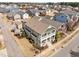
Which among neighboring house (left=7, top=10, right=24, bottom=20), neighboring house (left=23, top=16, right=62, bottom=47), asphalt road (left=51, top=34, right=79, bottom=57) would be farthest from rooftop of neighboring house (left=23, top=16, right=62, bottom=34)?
asphalt road (left=51, top=34, right=79, bottom=57)

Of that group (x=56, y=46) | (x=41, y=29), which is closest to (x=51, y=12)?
(x=41, y=29)

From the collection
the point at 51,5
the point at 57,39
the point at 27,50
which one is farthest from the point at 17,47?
the point at 51,5

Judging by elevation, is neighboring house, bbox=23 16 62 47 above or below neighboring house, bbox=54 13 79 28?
below

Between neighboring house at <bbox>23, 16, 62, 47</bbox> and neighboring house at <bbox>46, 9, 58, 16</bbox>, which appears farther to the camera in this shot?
neighboring house at <bbox>46, 9, 58, 16</bbox>

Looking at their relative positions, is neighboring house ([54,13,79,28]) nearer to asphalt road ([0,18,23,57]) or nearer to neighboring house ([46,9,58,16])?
neighboring house ([46,9,58,16])

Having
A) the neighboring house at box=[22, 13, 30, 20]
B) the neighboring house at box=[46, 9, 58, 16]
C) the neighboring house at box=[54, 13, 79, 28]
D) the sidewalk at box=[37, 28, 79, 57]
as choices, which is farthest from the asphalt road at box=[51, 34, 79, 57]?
the neighboring house at box=[22, 13, 30, 20]

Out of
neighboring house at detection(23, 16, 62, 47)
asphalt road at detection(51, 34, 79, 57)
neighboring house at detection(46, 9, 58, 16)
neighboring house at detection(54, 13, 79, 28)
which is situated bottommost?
asphalt road at detection(51, 34, 79, 57)

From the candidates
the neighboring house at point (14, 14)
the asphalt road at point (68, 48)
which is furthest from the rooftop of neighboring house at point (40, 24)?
the asphalt road at point (68, 48)
